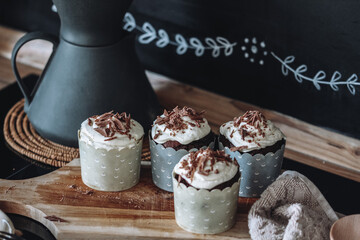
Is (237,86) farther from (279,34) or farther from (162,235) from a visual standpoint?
(162,235)

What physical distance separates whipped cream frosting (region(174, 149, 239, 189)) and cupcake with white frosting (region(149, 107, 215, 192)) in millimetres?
69

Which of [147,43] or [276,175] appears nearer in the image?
[276,175]

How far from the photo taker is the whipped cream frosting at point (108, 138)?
1.11 m

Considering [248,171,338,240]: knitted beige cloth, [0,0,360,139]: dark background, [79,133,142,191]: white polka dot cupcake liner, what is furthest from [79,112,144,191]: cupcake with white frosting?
[0,0,360,139]: dark background

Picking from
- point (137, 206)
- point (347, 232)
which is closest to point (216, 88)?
point (137, 206)

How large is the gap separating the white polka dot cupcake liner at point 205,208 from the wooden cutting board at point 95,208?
2 centimetres

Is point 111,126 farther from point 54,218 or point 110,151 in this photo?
point 54,218

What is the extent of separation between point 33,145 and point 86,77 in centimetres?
24

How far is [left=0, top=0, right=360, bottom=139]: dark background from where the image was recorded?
1354mm

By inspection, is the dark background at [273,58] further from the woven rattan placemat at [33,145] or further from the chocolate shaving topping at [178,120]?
the chocolate shaving topping at [178,120]

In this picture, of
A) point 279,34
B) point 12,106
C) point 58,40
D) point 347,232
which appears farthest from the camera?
point 12,106

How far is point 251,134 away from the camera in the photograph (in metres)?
1.12

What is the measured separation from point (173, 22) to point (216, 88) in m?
0.24

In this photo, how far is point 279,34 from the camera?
4.70ft
